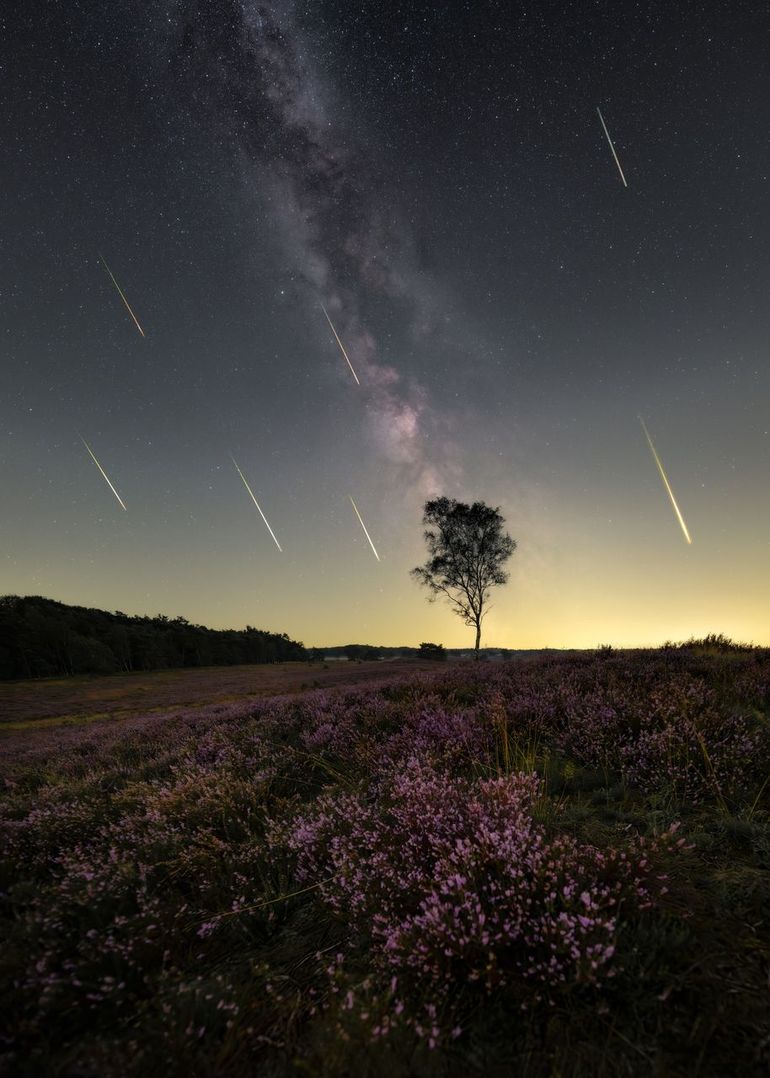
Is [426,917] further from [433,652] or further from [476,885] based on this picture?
[433,652]

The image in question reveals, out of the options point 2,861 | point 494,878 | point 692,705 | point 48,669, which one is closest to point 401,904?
point 494,878

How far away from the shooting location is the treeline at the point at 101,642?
62094mm

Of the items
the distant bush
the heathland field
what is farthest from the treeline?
the heathland field

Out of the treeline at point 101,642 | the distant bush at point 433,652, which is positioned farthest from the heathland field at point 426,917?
the treeline at point 101,642

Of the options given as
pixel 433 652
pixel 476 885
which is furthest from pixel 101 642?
pixel 476 885

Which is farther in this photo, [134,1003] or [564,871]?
[564,871]

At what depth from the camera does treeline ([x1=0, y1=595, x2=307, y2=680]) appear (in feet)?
204

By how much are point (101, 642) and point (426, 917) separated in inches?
3341

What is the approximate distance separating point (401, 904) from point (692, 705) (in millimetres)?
4423

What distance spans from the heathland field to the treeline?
75.0 metres

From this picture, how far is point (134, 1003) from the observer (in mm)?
2148

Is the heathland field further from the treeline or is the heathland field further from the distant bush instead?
the treeline

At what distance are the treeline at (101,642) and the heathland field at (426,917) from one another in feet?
246

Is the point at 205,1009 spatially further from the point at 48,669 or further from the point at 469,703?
the point at 48,669
